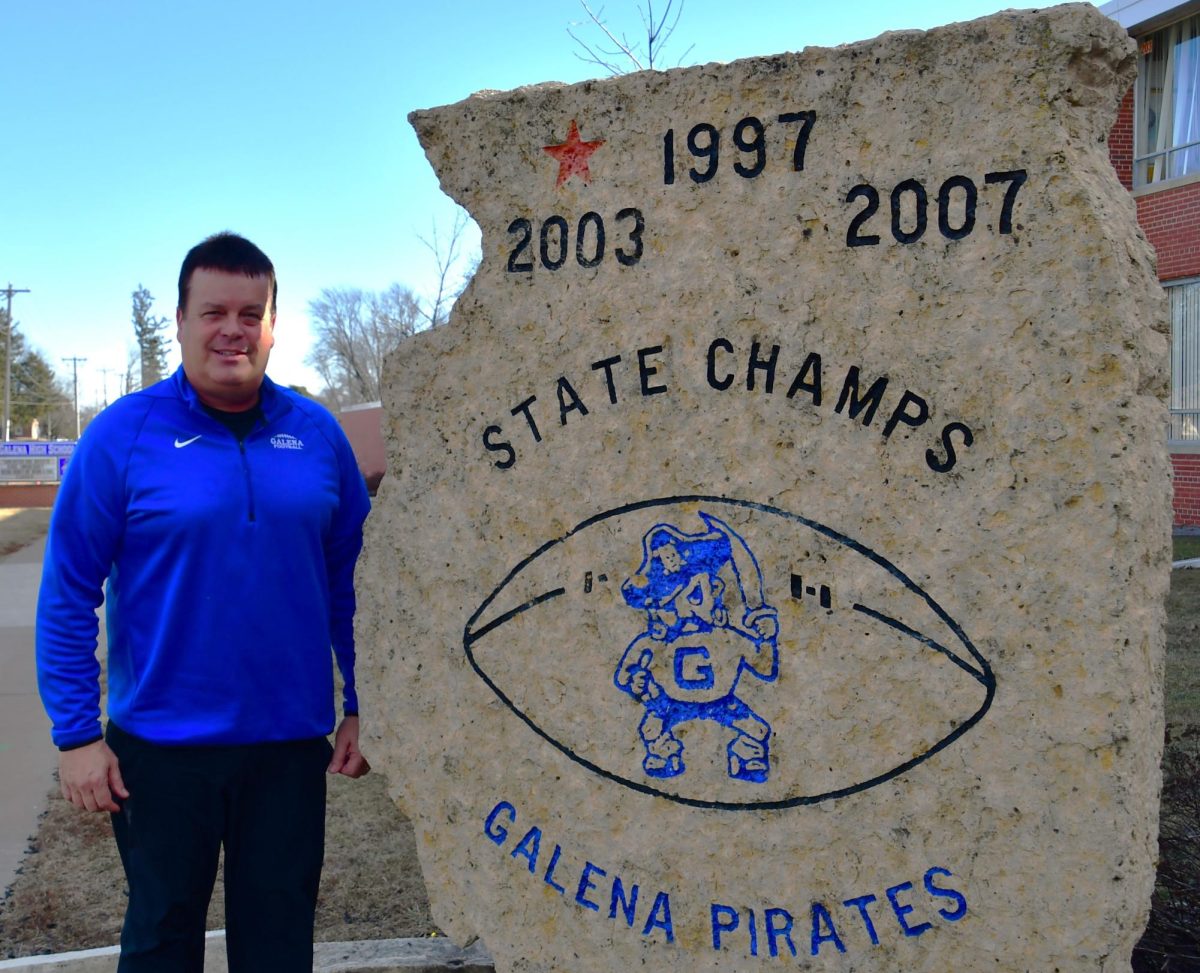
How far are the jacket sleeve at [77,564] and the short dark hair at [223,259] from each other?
0.41 m

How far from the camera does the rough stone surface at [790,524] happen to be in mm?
2227

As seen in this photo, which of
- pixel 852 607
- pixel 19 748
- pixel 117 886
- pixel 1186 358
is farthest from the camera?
pixel 1186 358

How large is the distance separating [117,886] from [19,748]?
6.95ft

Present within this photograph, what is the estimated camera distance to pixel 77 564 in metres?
2.54

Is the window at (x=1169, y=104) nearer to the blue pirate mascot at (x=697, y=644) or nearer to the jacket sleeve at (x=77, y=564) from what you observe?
the blue pirate mascot at (x=697, y=644)

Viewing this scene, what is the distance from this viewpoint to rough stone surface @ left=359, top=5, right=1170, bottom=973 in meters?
2.23

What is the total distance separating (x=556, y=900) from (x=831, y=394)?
55.1 inches

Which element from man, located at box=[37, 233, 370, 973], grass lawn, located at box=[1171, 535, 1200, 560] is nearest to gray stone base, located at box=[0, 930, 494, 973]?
man, located at box=[37, 233, 370, 973]

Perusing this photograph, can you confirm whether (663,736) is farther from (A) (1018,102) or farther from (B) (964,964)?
(A) (1018,102)

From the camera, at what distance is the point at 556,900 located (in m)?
2.57

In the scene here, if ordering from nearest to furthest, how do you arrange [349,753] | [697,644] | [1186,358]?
[697,644] → [349,753] → [1186,358]

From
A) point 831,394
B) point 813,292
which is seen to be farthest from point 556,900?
point 813,292

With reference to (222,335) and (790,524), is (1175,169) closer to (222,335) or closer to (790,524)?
(790,524)

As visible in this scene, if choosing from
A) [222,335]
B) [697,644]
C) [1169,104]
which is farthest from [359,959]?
[1169,104]
